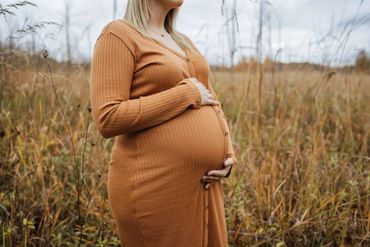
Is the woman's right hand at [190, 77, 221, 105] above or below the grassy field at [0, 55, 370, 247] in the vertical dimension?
above

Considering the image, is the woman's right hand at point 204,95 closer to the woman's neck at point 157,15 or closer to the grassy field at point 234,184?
the woman's neck at point 157,15

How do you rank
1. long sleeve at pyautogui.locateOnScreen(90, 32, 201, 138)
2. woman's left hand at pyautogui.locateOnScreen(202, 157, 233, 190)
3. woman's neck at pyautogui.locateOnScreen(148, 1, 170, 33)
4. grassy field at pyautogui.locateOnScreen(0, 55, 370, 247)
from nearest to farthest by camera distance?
long sleeve at pyautogui.locateOnScreen(90, 32, 201, 138) < woman's left hand at pyautogui.locateOnScreen(202, 157, 233, 190) < woman's neck at pyautogui.locateOnScreen(148, 1, 170, 33) < grassy field at pyautogui.locateOnScreen(0, 55, 370, 247)

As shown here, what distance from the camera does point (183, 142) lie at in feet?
4.39

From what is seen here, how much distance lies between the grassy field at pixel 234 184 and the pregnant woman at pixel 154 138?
59cm

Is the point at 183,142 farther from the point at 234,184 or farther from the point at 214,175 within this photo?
the point at 234,184

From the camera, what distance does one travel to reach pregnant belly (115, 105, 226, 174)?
1328 millimetres

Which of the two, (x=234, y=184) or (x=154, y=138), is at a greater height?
(x=154, y=138)

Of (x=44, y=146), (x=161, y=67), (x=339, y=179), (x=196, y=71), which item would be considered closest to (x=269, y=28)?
(x=339, y=179)

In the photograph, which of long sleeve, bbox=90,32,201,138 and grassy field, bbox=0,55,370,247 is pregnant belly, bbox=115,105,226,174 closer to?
long sleeve, bbox=90,32,201,138

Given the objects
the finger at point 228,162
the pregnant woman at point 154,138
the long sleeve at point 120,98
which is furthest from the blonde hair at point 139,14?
the finger at point 228,162

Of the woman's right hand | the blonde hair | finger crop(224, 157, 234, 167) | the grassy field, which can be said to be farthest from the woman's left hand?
the grassy field

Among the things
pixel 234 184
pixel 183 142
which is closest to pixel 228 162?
pixel 183 142

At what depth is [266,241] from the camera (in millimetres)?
2115

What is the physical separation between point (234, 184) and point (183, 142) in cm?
122
